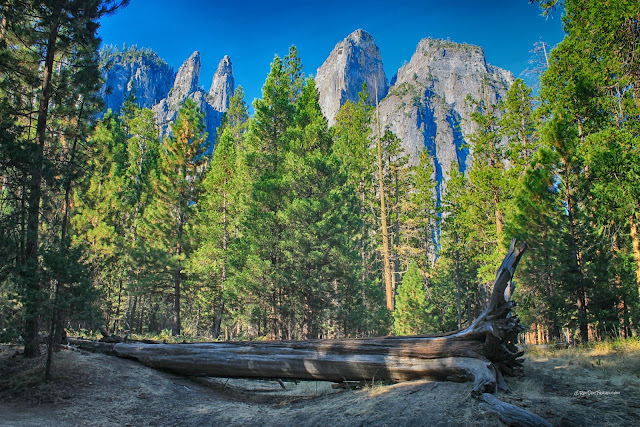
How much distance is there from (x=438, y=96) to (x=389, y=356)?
17130cm

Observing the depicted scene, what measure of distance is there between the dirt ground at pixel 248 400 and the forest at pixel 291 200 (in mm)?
1005

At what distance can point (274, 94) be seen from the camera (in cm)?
1794

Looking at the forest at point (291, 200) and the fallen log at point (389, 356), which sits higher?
the forest at point (291, 200)

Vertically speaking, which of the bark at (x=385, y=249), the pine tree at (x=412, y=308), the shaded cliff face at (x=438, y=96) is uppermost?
the shaded cliff face at (x=438, y=96)

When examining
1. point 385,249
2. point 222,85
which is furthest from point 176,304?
point 222,85

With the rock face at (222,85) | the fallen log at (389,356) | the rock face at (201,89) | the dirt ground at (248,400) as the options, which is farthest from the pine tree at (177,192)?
the rock face at (222,85)

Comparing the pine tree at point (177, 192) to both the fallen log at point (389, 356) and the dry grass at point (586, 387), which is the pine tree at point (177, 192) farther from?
the dry grass at point (586, 387)

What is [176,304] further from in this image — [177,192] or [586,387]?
[586,387]

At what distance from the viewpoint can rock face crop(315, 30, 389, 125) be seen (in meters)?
137

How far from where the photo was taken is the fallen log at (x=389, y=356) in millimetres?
5715

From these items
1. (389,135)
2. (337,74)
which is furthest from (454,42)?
(389,135)

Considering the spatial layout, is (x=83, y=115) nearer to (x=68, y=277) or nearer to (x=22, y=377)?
(x=68, y=277)

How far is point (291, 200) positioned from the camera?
637 inches

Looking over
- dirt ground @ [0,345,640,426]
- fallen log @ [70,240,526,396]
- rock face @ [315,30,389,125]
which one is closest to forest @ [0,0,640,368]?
dirt ground @ [0,345,640,426]
